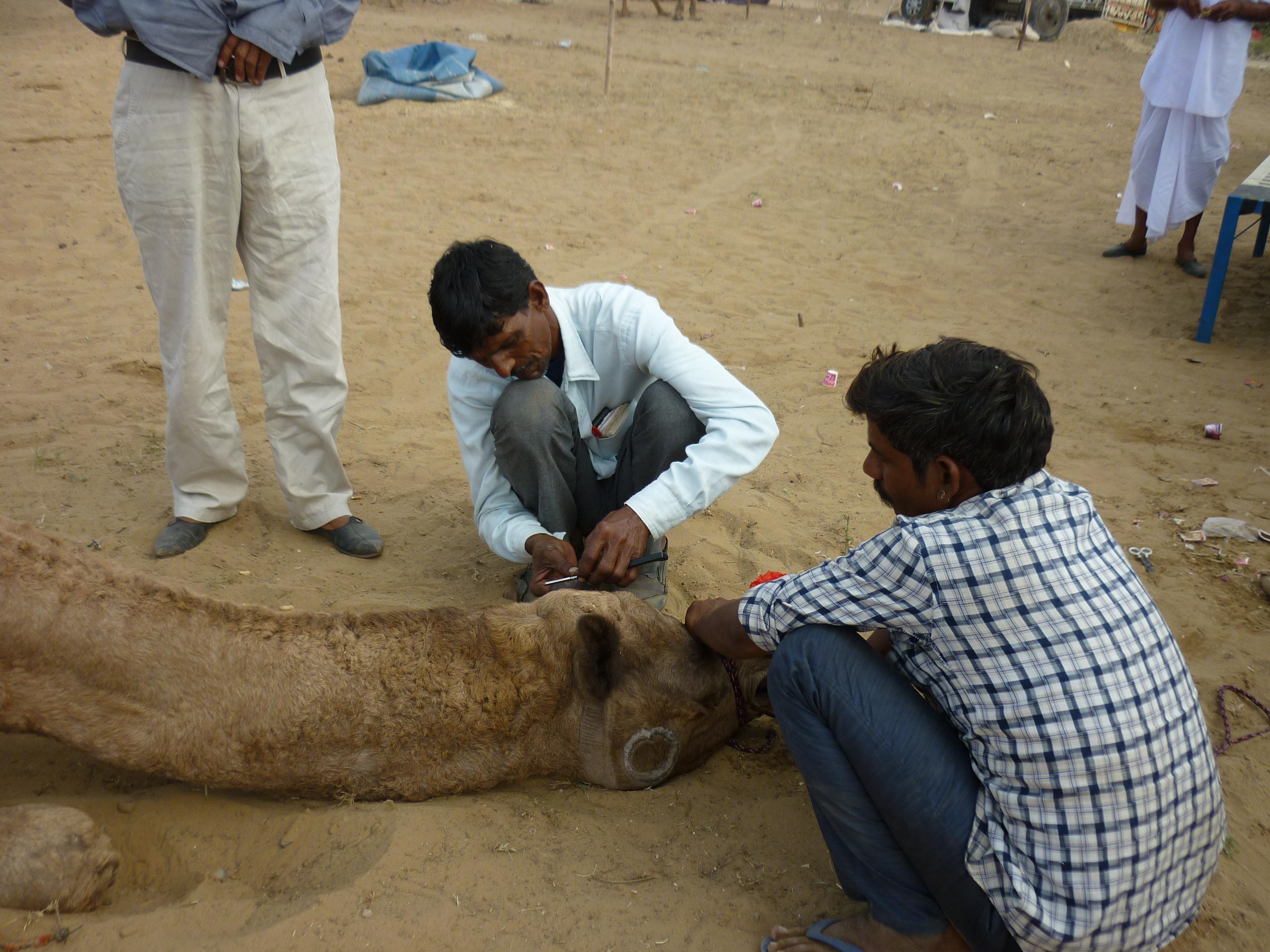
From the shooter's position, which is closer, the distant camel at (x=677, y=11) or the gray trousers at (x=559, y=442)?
the gray trousers at (x=559, y=442)

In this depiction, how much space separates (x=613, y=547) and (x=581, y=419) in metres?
0.65

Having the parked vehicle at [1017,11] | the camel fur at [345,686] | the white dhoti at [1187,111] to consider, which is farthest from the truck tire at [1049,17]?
the camel fur at [345,686]

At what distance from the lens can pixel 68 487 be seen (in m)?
3.77

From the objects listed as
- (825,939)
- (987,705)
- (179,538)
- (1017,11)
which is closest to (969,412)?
(987,705)

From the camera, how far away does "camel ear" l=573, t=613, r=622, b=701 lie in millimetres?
2324

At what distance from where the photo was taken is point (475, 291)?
259 centimetres

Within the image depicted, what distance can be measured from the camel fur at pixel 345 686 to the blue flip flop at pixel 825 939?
531 millimetres

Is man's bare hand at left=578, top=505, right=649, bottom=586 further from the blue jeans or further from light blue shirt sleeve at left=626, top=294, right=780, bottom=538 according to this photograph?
the blue jeans

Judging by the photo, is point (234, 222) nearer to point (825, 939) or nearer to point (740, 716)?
point (740, 716)

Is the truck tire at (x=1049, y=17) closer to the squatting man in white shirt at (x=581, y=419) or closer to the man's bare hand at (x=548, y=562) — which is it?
the squatting man in white shirt at (x=581, y=419)

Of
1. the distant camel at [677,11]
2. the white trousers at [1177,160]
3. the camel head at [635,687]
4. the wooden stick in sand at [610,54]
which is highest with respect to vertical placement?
the distant camel at [677,11]

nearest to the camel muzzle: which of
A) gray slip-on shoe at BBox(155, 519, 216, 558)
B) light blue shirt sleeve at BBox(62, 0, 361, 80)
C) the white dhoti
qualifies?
gray slip-on shoe at BBox(155, 519, 216, 558)

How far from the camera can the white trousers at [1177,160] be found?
652 centimetres

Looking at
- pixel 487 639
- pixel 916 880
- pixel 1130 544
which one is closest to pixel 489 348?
pixel 487 639
